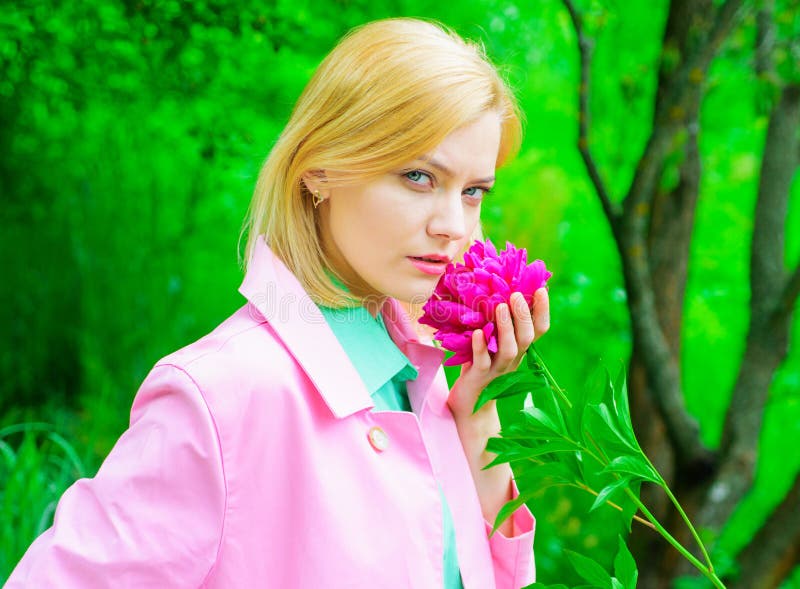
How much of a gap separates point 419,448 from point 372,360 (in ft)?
0.52

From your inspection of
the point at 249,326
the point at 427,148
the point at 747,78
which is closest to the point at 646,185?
the point at 747,78

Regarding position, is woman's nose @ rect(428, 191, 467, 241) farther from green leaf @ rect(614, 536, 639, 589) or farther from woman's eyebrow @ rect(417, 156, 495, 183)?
green leaf @ rect(614, 536, 639, 589)

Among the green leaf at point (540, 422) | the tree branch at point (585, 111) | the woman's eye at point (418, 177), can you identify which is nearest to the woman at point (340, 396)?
the woman's eye at point (418, 177)

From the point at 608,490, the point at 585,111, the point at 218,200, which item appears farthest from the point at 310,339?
the point at 218,200

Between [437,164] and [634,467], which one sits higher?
[437,164]

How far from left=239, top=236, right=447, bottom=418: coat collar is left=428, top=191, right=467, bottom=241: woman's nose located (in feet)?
0.70

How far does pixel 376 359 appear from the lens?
4.35 ft

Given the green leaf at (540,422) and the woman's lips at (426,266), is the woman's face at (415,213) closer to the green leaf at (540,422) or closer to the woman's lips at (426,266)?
the woman's lips at (426,266)

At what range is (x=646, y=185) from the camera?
249 cm

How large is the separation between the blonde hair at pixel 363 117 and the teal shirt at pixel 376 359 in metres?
0.03

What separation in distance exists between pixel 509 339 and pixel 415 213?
0.74 ft

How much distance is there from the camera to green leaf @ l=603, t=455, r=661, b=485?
1085 mm

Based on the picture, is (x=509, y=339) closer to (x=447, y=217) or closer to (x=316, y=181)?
(x=447, y=217)

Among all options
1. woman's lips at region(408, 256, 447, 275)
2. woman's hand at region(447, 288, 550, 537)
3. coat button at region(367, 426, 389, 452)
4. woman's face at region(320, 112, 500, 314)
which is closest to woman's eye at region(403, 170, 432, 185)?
woman's face at region(320, 112, 500, 314)
